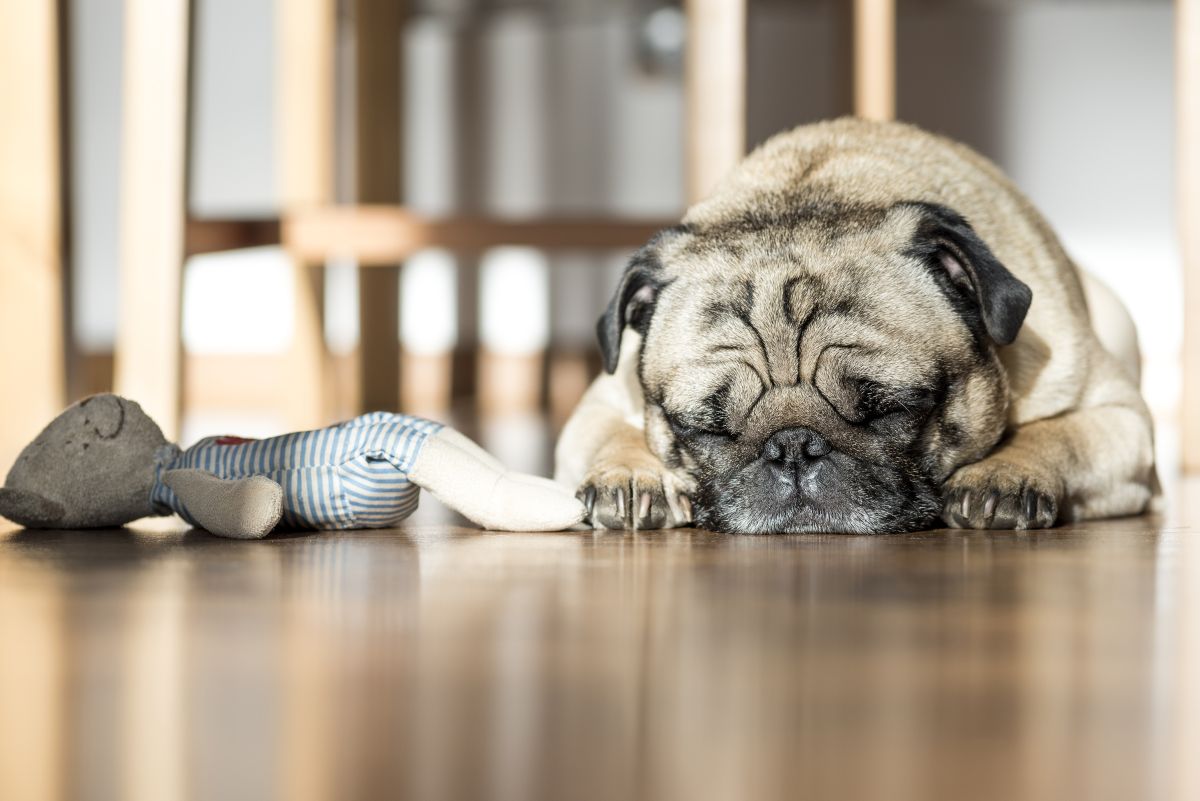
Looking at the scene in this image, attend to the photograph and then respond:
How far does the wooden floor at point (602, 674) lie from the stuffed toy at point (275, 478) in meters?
0.14

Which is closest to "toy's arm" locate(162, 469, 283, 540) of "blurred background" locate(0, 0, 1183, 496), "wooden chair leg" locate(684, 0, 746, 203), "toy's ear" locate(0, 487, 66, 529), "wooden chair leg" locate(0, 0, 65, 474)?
"toy's ear" locate(0, 487, 66, 529)

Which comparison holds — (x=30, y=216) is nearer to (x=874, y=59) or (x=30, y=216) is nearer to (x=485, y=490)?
(x=485, y=490)

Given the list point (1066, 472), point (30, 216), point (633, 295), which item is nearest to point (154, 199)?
point (30, 216)

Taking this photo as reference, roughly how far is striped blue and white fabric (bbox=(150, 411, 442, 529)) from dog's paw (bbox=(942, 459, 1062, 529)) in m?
0.57

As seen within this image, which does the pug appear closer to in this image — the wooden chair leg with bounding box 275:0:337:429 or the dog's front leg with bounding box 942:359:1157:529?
the dog's front leg with bounding box 942:359:1157:529

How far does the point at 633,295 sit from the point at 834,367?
1.00 feet

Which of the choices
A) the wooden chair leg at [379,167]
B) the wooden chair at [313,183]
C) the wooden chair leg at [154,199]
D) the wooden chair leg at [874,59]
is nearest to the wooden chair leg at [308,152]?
the wooden chair at [313,183]

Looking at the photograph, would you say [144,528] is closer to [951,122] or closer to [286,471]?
[286,471]

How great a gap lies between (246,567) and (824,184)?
89 centimetres

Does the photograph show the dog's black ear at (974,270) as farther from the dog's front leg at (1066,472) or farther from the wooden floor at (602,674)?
the wooden floor at (602,674)

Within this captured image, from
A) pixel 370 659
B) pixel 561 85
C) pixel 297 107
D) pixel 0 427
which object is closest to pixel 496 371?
pixel 561 85

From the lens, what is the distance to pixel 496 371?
15.9 ft

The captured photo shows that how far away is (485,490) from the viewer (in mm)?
1512

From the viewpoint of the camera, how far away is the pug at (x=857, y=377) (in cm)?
154
